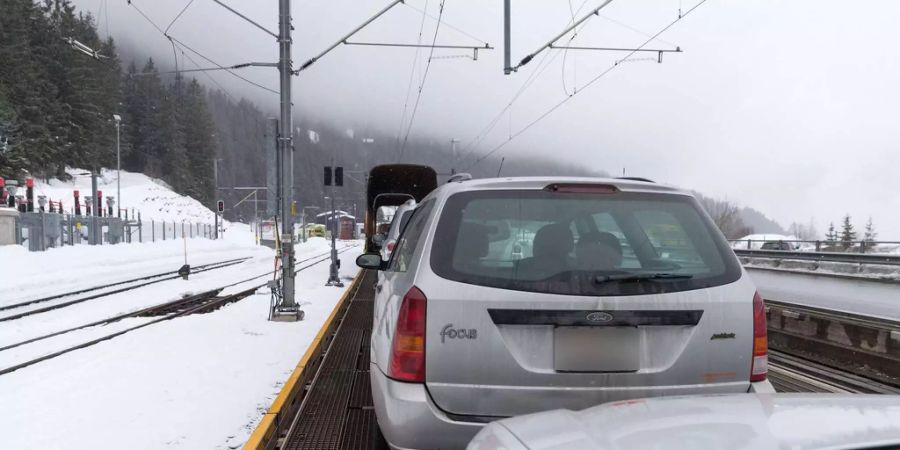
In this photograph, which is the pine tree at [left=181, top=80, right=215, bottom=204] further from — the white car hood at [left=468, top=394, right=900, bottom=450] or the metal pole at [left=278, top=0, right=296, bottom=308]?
the white car hood at [left=468, top=394, right=900, bottom=450]

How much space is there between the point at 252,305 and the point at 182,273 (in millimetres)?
8906

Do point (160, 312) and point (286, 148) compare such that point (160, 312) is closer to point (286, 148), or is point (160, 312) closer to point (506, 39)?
point (286, 148)

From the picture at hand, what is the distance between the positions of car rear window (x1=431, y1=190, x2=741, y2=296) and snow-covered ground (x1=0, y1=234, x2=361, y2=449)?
262 cm

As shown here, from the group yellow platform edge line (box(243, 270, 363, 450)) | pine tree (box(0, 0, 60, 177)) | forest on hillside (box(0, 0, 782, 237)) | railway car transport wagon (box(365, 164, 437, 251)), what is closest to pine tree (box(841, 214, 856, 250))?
forest on hillside (box(0, 0, 782, 237))

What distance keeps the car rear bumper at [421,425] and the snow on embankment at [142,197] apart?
72831 mm

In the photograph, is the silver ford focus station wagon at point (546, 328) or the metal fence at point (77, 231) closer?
the silver ford focus station wagon at point (546, 328)

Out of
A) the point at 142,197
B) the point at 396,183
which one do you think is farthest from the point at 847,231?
the point at 142,197


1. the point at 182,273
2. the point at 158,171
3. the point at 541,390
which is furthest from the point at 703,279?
the point at 158,171

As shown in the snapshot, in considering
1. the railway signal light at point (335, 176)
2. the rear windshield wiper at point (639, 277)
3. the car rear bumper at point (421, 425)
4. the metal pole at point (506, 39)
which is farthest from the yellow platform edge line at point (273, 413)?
the railway signal light at point (335, 176)

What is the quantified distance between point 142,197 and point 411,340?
84.2 m

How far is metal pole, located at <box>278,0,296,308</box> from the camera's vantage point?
31.4 ft

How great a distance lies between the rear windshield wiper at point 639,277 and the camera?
2643mm

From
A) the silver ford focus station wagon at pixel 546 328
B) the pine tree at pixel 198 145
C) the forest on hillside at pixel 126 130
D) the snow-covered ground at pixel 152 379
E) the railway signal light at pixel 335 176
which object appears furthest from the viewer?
the pine tree at pixel 198 145

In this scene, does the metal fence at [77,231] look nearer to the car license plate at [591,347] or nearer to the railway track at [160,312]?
the railway track at [160,312]
